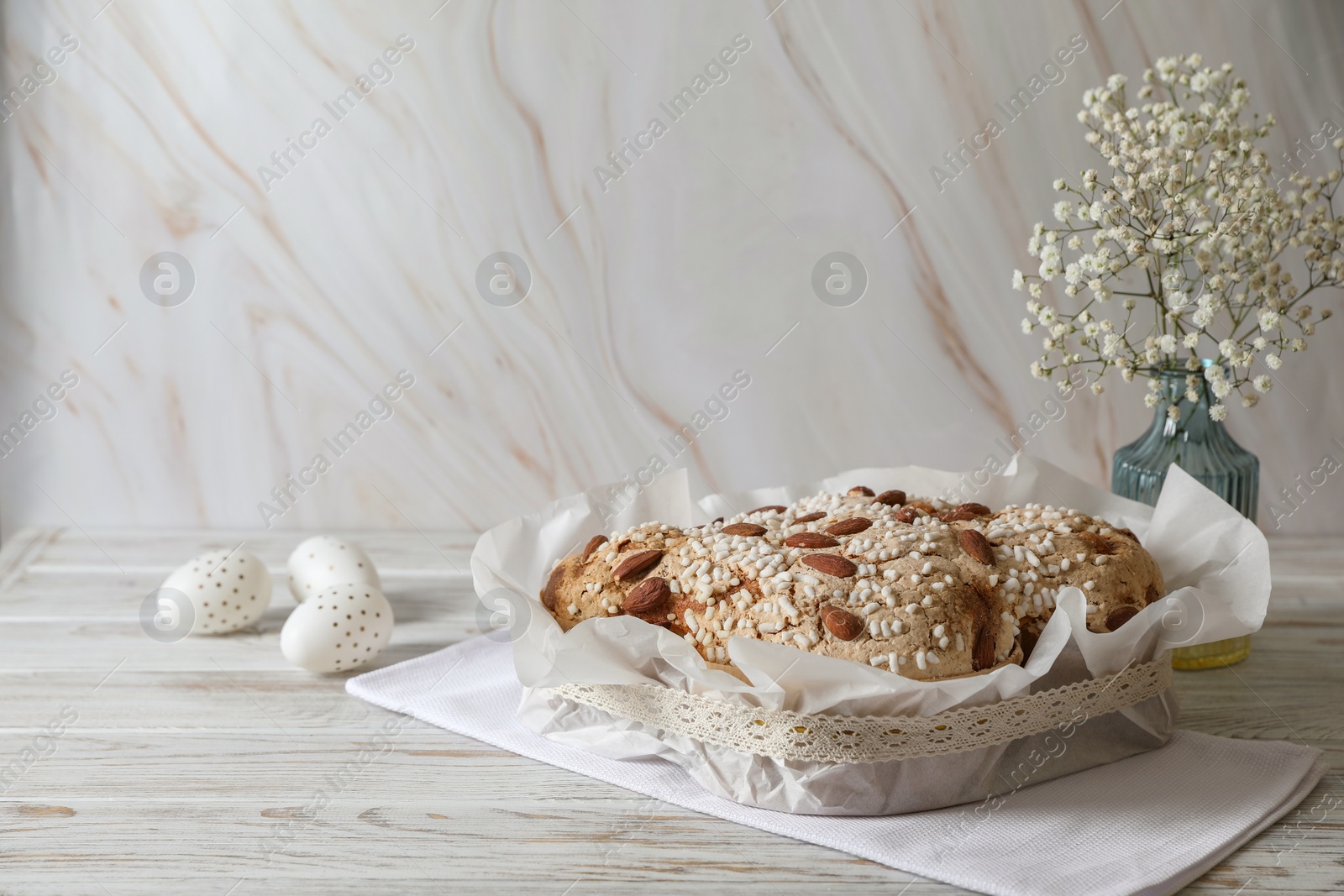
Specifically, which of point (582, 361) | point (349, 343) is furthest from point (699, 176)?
point (349, 343)

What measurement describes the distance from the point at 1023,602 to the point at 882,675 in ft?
0.63

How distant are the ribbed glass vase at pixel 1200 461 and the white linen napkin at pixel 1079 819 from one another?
0.76 ft

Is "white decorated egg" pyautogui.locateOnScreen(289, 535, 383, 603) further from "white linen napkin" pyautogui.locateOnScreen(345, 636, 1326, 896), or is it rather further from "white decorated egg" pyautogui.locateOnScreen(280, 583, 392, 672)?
"white linen napkin" pyautogui.locateOnScreen(345, 636, 1326, 896)

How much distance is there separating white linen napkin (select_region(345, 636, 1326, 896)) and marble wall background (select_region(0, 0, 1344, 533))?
833 mm

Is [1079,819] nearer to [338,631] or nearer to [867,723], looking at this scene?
[867,723]

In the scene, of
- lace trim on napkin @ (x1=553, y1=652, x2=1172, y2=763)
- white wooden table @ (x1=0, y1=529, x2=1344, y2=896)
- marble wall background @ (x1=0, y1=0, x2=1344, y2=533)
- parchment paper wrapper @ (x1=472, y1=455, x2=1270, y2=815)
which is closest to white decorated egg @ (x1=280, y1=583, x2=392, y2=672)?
white wooden table @ (x1=0, y1=529, x2=1344, y2=896)

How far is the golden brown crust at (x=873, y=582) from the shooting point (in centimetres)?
99

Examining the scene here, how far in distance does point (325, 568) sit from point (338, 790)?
1.55ft

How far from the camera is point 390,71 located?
1820 millimetres

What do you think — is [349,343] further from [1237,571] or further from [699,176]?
[1237,571]

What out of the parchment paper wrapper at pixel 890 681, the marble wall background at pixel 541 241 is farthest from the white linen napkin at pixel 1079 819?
the marble wall background at pixel 541 241

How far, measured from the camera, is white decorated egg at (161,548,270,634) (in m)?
1.46

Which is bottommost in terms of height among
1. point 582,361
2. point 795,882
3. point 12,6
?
point 795,882

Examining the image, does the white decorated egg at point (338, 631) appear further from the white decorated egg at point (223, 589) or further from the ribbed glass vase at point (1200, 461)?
the ribbed glass vase at point (1200, 461)
